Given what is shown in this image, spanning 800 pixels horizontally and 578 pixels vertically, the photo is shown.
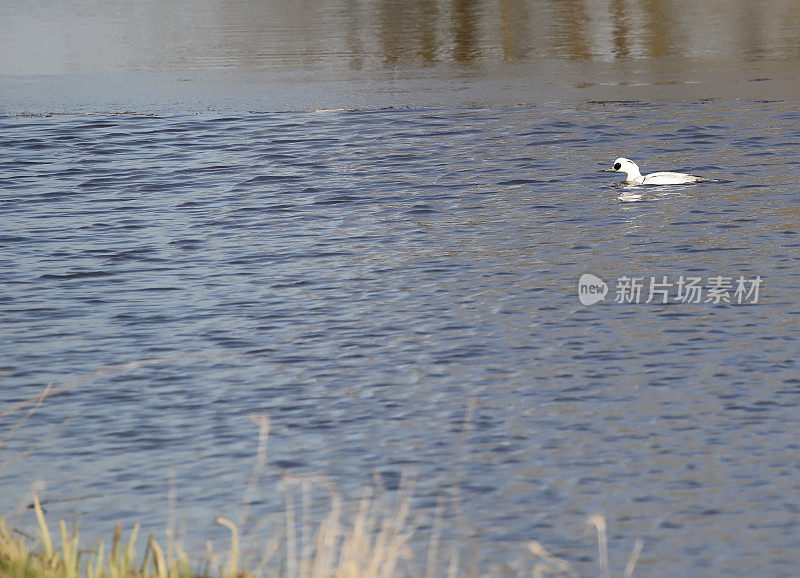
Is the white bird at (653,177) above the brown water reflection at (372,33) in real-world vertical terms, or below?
below

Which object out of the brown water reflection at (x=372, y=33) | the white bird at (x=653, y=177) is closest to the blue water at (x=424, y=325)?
the white bird at (x=653, y=177)

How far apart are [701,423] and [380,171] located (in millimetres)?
7088

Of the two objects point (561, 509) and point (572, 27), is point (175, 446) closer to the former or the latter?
point (561, 509)

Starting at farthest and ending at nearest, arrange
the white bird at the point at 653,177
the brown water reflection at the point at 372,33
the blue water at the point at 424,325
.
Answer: the brown water reflection at the point at 372,33 < the white bird at the point at 653,177 < the blue water at the point at 424,325

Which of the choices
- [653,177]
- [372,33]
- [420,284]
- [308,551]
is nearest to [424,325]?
[420,284]

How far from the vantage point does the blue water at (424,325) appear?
6582 mm

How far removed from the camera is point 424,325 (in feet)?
30.5

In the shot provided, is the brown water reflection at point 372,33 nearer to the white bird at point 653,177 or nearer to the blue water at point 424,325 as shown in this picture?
the blue water at point 424,325

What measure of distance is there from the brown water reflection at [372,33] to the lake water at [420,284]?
5.6 inches

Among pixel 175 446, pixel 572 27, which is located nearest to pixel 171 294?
pixel 175 446

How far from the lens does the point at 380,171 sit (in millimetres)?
13953

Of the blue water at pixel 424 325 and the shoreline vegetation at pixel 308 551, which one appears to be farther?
the blue water at pixel 424 325

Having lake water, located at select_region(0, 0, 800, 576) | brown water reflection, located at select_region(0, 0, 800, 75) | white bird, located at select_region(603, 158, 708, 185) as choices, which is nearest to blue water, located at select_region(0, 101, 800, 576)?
lake water, located at select_region(0, 0, 800, 576)

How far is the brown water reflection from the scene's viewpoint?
61.1ft
